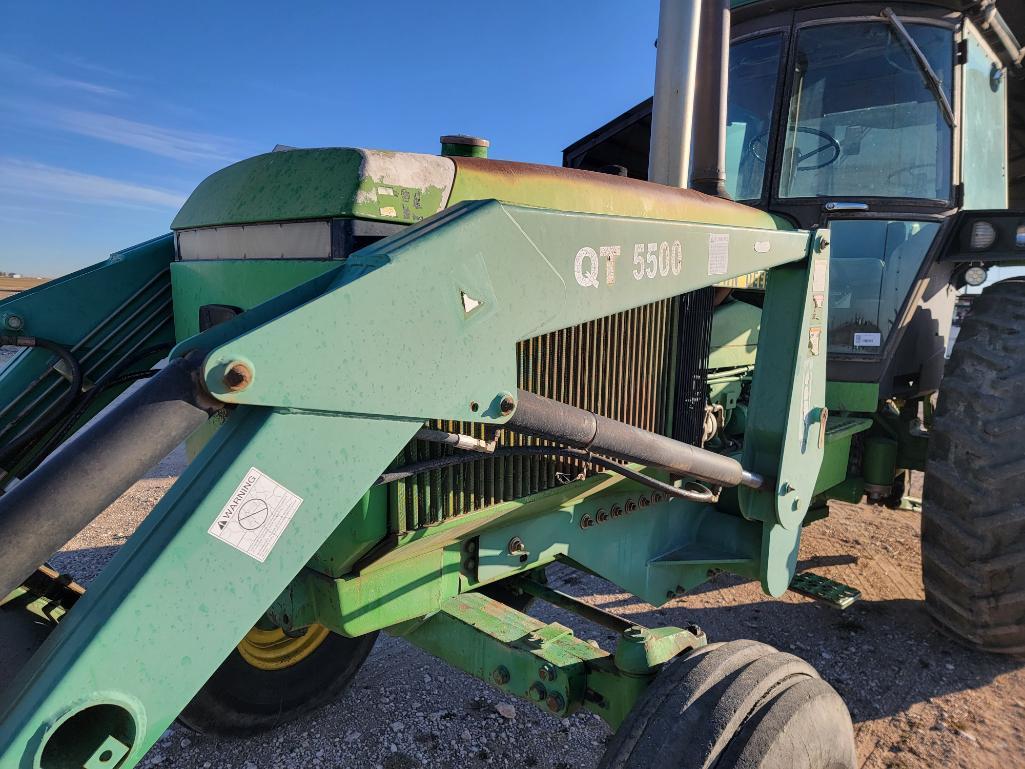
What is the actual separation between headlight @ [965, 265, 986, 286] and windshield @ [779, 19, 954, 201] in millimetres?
428

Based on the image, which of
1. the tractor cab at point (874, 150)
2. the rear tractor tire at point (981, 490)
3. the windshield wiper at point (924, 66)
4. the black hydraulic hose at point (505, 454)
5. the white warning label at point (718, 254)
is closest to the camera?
the black hydraulic hose at point (505, 454)

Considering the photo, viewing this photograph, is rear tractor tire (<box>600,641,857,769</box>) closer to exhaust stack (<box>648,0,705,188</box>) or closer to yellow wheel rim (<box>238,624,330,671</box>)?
yellow wheel rim (<box>238,624,330,671</box>)

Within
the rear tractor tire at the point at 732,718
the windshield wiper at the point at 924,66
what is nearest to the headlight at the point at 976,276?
the windshield wiper at the point at 924,66

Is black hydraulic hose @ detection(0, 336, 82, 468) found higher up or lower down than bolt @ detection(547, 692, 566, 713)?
higher up

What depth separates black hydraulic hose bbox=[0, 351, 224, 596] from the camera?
103cm

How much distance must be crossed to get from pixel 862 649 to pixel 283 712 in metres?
2.51

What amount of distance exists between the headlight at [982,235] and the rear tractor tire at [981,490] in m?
0.28

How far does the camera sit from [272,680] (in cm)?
269

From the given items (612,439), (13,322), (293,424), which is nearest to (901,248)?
(612,439)

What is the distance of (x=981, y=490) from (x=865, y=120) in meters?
1.67

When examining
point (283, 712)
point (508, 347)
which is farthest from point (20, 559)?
point (283, 712)

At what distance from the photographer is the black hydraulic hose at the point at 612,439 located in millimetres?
1521

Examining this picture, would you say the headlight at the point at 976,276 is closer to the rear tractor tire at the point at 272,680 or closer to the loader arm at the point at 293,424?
the loader arm at the point at 293,424

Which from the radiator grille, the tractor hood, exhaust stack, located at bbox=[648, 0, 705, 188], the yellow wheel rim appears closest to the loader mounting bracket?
the radiator grille
